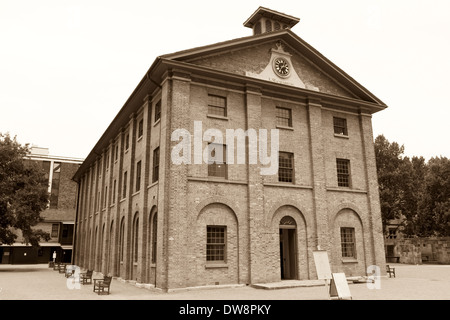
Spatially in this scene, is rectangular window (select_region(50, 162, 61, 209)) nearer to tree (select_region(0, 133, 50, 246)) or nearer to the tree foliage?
tree (select_region(0, 133, 50, 246))

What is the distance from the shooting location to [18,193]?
112ft

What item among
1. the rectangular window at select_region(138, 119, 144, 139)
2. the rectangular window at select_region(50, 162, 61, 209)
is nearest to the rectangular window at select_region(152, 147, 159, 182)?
the rectangular window at select_region(138, 119, 144, 139)

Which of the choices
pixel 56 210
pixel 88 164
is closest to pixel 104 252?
pixel 88 164

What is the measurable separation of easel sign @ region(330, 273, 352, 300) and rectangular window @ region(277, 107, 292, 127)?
11070 mm

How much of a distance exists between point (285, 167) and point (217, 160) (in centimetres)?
424

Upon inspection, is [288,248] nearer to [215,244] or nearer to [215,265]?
[215,244]

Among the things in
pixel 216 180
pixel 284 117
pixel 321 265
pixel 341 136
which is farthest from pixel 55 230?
pixel 321 265

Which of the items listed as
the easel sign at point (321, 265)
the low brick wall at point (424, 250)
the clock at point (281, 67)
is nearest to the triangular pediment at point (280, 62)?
the clock at point (281, 67)

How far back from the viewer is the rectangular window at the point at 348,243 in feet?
73.5

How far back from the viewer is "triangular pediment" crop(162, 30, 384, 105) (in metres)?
20.9

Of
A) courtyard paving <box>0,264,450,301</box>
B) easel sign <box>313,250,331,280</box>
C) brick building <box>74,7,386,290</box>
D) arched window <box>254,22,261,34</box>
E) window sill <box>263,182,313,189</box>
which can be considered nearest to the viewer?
easel sign <box>313,250,331,280</box>

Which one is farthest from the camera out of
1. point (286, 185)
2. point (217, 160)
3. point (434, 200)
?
point (434, 200)
